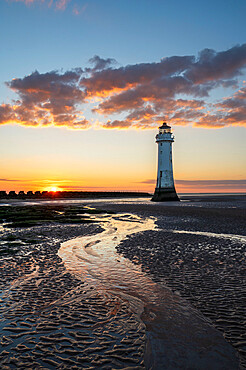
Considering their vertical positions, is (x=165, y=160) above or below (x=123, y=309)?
above

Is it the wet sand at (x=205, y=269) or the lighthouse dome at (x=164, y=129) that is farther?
the lighthouse dome at (x=164, y=129)

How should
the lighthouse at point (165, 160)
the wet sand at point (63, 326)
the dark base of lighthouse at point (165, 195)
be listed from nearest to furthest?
the wet sand at point (63, 326) < the lighthouse at point (165, 160) < the dark base of lighthouse at point (165, 195)

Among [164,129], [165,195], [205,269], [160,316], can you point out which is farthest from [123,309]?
[164,129]

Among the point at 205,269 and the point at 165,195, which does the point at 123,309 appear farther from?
the point at 165,195

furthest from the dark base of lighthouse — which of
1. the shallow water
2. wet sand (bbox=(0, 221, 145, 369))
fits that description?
wet sand (bbox=(0, 221, 145, 369))

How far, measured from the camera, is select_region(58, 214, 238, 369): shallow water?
12.6 ft

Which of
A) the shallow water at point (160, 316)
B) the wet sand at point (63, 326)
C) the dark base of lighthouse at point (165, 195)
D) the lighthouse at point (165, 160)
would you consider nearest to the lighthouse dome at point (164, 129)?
the lighthouse at point (165, 160)

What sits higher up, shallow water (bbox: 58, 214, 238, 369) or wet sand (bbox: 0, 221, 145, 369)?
wet sand (bbox: 0, 221, 145, 369)

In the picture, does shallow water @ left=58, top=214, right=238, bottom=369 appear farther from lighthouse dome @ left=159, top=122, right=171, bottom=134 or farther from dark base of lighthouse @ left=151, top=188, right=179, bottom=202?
lighthouse dome @ left=159, top=122, right=171, bottom=134

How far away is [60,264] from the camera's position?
8.95 meters

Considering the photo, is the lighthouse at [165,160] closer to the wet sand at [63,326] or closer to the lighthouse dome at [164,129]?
the lighthouse dome at [164,129]

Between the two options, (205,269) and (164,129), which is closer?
(205,269)

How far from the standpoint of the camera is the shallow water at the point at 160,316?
3826 mm

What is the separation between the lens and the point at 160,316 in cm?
522
